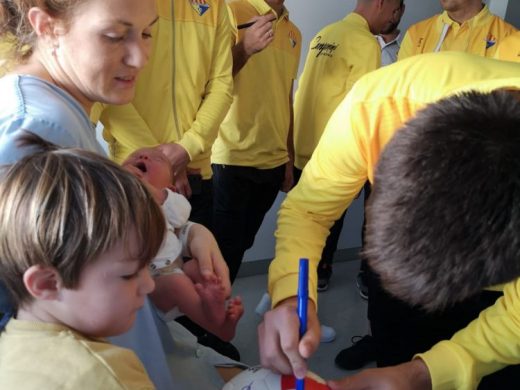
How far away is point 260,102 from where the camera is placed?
86.0 inches

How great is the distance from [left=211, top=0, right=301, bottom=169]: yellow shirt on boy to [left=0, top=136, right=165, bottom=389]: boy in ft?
5.04

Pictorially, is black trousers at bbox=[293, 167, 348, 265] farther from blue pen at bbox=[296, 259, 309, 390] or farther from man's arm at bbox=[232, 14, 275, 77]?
blue pen at bbox=[296, 259, 309, 390]

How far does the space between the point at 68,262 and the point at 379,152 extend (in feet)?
2.08

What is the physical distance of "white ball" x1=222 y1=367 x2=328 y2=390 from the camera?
886 mm

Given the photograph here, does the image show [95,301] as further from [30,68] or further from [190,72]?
[190,72]

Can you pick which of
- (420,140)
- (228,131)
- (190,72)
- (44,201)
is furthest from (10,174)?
(228,131)

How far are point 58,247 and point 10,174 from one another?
13 centimetres

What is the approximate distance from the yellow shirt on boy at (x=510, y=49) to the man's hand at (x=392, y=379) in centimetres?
176

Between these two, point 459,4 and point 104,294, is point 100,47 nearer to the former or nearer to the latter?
point 104,294

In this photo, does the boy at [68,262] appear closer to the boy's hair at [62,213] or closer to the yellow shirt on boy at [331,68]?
the boy's hair at [62,213]

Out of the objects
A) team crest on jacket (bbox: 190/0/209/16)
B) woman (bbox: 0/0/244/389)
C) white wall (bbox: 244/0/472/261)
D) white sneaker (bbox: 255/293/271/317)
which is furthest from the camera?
white wall (bbox: 244/0/472/261)

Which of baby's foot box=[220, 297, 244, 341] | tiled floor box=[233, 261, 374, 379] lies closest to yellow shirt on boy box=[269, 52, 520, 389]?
baby's foot box=[220, 297, 244, 341]

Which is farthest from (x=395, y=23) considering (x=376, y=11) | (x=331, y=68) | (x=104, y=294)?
(x=104, y=294)

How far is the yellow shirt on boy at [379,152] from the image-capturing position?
975 millimetres
